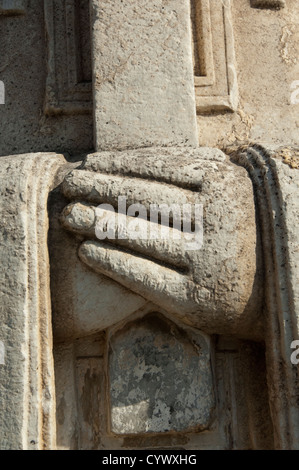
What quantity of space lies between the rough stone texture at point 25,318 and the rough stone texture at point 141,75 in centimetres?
36

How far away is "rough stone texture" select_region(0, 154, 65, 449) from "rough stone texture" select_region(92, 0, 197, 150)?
36cm

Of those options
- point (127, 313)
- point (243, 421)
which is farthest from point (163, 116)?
point (243, 421)

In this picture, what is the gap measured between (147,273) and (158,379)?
33 cm

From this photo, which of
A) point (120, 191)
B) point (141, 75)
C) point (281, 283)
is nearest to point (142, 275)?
point (120, 191)

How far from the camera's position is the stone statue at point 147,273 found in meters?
1.64

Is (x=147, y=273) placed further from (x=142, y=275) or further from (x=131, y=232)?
(x=131, y=232)

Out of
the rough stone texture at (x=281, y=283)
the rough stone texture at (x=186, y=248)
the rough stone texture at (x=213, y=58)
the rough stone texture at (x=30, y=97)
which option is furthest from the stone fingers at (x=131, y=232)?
the rough stone texture at (x=213, y=58)

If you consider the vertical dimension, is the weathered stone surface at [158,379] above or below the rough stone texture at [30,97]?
below

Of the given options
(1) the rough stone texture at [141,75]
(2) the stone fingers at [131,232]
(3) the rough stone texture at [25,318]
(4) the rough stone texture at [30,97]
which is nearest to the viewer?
(3) the rough stone texture at [25,318]

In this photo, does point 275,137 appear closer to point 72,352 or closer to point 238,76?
point 238,76

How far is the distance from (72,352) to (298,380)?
656 millimetres

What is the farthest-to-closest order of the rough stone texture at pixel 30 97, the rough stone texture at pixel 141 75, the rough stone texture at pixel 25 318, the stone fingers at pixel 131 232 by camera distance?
the rough stone texture at pixel 30 97 < the rough stone texture at pixel 141 75 < the stone fingers at pixel 131 232 < the rough stone texture at pixel 25 318

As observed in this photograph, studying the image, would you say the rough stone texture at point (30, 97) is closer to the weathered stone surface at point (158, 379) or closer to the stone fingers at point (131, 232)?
the stone fingers at point (131, 232)

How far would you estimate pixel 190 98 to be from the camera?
196cm
